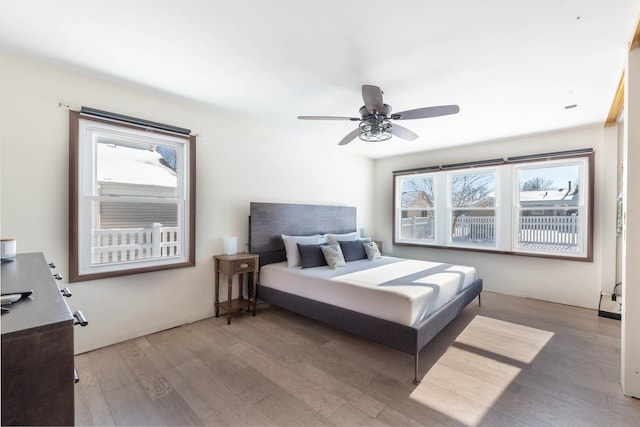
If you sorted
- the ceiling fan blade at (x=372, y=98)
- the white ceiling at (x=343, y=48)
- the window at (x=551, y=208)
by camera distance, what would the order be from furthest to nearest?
the window at (x=551, y=208) → the ceiling fan blade at (x=372, y=98) → the white ceiling at (x=343, y=48)

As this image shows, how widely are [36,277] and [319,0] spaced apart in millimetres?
2105

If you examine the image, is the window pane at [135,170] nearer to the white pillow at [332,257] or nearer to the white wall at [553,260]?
the white pillow at [332,257]

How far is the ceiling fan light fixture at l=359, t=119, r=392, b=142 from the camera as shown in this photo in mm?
2779

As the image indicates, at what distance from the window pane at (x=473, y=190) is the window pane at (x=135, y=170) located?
14.9 ft

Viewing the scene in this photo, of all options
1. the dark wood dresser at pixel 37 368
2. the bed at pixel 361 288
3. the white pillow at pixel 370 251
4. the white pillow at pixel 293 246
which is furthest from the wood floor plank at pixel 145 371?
the white pillow at pixel 370 251

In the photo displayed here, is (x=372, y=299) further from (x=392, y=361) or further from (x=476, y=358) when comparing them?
(x=476, y=358)

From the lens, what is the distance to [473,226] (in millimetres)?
4871

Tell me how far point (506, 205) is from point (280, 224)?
3622 millimetres

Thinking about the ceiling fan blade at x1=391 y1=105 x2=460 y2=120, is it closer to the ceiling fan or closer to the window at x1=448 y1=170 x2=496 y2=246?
the ceiling fan

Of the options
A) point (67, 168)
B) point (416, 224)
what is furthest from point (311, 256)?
point (416, 224)

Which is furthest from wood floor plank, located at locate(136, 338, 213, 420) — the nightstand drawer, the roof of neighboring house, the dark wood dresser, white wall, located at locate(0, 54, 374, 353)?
the roof of neighboring house

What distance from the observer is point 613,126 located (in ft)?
11.9

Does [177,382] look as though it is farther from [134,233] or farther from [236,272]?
[134,233]

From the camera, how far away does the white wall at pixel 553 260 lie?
369 centimetres
